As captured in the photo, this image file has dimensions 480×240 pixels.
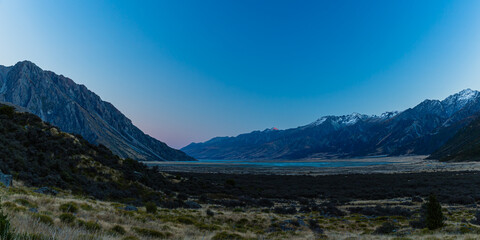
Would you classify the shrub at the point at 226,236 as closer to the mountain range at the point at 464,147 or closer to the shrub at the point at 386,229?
the shrub at the point at 386,229

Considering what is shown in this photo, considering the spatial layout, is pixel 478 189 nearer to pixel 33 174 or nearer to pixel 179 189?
pixel 179 189

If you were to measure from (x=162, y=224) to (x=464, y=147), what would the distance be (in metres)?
210

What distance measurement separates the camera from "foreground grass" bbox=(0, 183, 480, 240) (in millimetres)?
9688

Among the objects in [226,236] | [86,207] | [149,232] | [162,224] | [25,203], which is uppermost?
[25,203]

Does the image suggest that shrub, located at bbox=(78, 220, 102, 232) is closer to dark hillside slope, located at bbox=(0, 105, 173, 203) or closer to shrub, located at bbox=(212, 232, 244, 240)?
shrub, located at bbox=(212, 232, 244, 240)

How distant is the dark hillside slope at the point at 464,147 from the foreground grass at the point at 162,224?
514ft

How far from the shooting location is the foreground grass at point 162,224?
969 centimetres

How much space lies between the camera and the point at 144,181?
1471 inches

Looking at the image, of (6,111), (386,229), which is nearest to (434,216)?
(386,229)

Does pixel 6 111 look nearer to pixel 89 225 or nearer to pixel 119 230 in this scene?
pixel 89 225

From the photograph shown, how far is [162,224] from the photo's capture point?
15094 millimetres

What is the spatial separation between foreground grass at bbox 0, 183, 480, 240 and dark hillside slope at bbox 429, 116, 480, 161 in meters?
157

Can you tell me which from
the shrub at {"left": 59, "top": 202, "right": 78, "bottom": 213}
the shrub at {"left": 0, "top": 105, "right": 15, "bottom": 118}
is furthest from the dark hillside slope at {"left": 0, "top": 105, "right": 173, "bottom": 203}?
the shrub at {"left": 59, "top": 202, "right": 78, "bottom": 213}

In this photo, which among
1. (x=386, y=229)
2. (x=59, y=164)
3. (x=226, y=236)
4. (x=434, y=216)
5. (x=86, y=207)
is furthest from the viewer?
(x=59, y=164)
